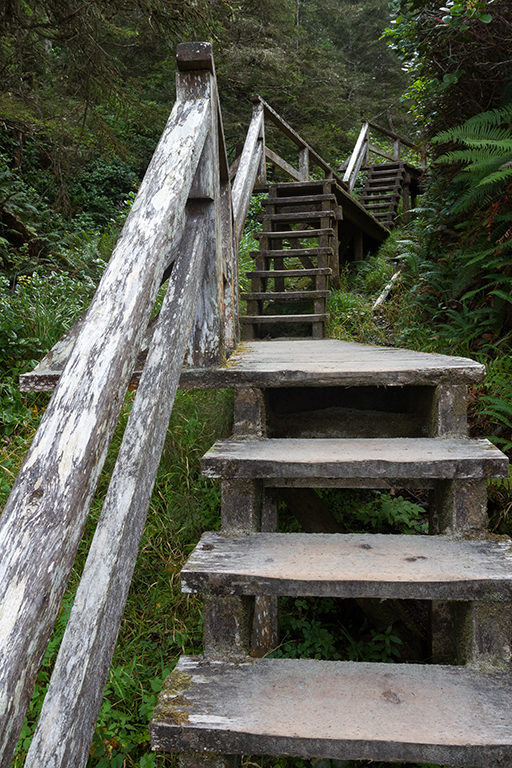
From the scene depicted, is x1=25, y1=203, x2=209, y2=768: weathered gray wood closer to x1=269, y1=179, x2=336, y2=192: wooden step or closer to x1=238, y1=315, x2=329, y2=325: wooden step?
x1=238, y1=315, x2=329, y2=325: wooden step

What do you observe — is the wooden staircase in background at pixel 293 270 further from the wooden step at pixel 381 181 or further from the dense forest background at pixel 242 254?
the wooden step at pixel 381 181

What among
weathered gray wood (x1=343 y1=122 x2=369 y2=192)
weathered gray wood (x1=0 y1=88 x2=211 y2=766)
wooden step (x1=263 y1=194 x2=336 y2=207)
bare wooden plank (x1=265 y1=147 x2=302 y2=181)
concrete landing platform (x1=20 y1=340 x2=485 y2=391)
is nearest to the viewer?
weathered gray wood (x1=0 y1=88 x2=211 y2=766)

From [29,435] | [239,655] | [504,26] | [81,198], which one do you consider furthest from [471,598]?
[81,198]

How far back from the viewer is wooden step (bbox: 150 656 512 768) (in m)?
1.09

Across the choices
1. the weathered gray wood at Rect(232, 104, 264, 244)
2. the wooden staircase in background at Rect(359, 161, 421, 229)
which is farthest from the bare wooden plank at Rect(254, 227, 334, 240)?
the wooden staircase in background at Rect(359, 161, 421, 229)

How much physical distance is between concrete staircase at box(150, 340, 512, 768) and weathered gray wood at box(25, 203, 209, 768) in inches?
10.9

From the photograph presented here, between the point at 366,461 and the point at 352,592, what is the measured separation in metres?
0.43

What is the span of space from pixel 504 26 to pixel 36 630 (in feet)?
13.2

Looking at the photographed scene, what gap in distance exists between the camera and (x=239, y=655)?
1384 millimetres

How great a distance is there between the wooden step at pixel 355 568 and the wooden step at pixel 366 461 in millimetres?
202

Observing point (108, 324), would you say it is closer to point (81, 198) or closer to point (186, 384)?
point (186, 384)

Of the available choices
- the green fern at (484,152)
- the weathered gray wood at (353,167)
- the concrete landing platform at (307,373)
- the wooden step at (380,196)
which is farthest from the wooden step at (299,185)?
the wooden step at (380,196)

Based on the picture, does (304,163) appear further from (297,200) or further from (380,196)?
(380,196)

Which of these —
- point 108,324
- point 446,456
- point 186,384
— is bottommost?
point 446,456
